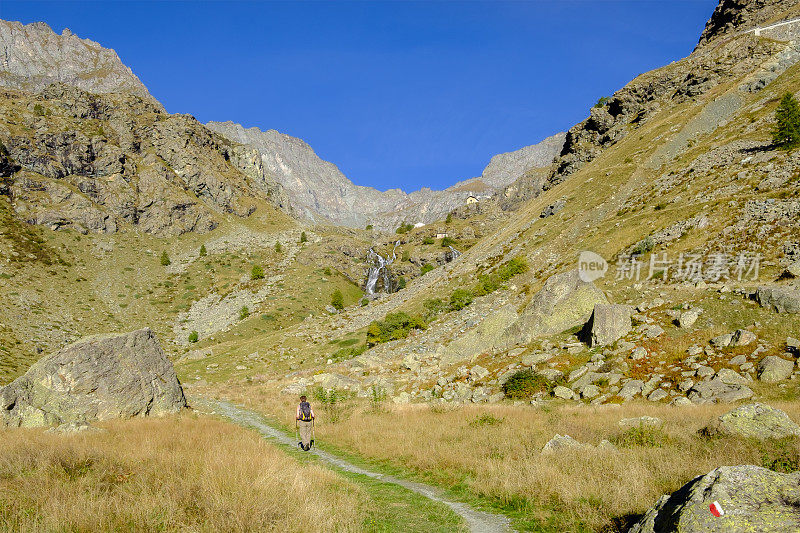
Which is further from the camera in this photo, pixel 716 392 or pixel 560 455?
pixel 716 392

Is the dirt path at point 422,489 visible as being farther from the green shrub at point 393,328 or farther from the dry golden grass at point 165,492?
the green shrub at point 393,328

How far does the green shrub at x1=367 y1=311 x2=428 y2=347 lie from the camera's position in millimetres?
50644

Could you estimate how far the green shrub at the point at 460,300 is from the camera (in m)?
50.7

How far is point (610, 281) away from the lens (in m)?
37.0

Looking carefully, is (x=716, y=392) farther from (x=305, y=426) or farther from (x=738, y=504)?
(x=305, y=426)

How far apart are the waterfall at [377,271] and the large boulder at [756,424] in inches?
3948

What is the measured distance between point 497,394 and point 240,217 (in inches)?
5629

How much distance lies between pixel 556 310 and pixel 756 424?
21.3 m

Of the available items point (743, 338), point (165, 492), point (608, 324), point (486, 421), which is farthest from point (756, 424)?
point (608, 324)

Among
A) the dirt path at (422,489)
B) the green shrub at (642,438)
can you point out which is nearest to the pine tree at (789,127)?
the green shrub at (642,438)

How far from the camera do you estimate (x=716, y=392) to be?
18016 mm

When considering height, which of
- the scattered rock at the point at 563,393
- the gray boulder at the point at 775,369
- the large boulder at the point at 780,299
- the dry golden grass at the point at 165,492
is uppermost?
the large boulder at the point at 780,299

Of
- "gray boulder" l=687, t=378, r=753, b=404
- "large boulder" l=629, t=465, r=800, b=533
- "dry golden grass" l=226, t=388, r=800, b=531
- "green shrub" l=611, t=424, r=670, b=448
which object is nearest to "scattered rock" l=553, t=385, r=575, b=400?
"dry golden grass" l=226, t=388, r=800, b=531

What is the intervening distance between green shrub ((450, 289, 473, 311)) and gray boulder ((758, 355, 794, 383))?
109 feet
